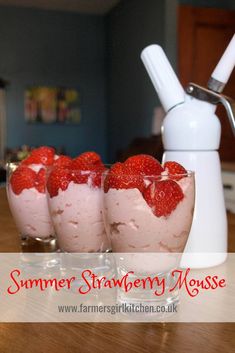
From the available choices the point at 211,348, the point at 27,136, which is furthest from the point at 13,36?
the point at 211,348

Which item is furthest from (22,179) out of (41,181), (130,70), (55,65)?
(55,65)

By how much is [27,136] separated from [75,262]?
5140mm

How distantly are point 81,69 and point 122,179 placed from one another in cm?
549

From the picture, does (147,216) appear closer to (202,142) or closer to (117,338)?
(117,338)

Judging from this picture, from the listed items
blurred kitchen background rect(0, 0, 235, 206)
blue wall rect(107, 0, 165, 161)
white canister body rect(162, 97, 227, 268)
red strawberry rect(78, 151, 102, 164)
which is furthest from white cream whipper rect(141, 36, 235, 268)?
blurred kitchen background rect(0, 0, 235, 206)

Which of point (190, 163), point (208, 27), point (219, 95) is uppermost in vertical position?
point (208, 27)

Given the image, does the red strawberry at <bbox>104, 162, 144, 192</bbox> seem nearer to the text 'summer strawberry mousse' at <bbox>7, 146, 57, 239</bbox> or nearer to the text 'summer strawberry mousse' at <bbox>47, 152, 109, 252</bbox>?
the text 'summer strawberry mousse' at <bbox>47, 152, 109, 252</bbox>

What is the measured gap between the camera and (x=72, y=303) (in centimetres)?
51

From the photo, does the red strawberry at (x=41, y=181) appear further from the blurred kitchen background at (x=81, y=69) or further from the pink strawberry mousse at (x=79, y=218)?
the blurred kitchen background at (x=81, y=69)

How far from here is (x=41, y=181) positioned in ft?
2.09

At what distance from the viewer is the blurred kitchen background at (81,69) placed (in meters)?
4.73

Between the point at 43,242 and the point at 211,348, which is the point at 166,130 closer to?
the point at 43,242

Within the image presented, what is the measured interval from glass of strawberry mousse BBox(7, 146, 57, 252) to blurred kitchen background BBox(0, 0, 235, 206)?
145 inches

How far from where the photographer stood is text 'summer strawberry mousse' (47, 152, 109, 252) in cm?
55
